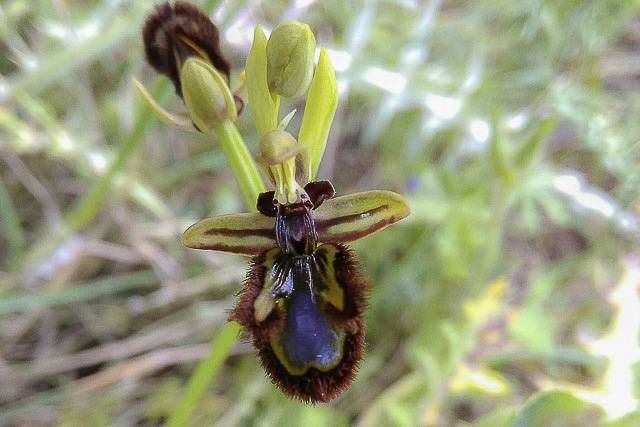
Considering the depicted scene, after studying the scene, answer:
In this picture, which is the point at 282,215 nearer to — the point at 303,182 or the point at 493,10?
the point at 303,182

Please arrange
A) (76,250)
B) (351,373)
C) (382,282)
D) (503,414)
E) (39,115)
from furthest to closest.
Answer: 1. (382,282)
2. (76,250)
3. (39,115)
4. (503,414)
5. (351,373)

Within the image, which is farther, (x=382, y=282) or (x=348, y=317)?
(x=382, y=282)

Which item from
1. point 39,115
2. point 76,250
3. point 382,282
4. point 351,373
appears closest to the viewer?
point 351,373

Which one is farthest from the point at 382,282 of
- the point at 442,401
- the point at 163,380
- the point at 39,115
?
the point at 39,115

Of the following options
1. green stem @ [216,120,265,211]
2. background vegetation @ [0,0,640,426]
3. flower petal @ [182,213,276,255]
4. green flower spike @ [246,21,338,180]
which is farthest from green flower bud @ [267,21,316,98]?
background vegetation @ [0,0,640,426]

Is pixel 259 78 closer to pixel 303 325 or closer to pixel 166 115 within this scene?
pixel 166 115

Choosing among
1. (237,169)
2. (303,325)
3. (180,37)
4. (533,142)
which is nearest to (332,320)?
(303,325)

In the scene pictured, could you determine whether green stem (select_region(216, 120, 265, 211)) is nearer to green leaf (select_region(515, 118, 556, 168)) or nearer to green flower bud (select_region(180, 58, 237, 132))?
green flower bud (select_region(180, 58, 237, 132))
